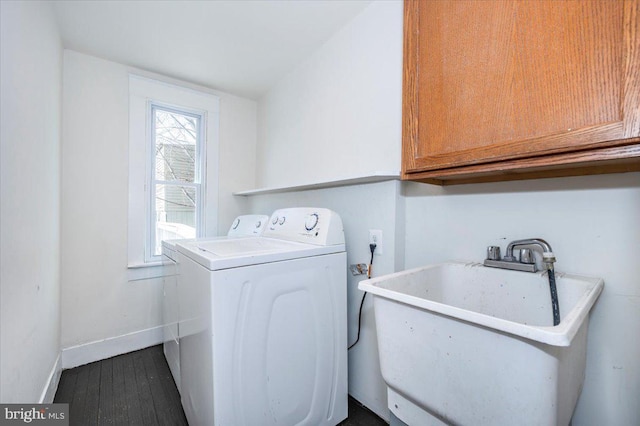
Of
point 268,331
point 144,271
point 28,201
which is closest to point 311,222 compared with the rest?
point 268,331

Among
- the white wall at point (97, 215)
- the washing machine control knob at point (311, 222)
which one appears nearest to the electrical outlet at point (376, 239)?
the washing machine control knob at point (311, 222)

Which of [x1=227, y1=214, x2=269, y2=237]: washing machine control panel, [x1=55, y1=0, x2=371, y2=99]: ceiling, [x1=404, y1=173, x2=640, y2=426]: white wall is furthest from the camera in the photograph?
[x1=227, y1=214, x2=269, y2=237]: washing machine control panel

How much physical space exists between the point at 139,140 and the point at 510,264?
8.91 ft

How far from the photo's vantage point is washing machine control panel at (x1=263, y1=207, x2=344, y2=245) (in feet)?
4.69

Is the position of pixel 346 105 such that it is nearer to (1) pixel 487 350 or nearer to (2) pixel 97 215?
(1) pixel 487 350

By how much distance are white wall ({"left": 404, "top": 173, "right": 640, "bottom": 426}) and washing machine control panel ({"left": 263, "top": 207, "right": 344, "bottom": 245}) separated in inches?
28.7

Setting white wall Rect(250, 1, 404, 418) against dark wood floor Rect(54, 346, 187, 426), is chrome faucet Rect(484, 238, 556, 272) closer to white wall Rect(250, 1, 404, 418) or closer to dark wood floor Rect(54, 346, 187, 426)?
white wall Rect(250, 1, 404, 418)

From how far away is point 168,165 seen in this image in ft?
8.23

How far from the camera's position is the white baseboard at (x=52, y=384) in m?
1.45

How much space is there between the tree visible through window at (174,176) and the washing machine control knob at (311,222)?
156cm

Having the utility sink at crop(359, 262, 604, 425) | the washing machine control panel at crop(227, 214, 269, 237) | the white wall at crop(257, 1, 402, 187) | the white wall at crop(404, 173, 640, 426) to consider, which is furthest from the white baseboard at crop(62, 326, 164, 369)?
the white wall at crop(404, 173, 640, 426)

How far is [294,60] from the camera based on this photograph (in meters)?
2.17

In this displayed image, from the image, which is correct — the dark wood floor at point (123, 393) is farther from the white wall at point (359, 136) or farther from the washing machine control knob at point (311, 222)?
the washing machine control knob at point (311, 222)

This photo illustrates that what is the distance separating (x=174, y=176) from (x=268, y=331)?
1.98m
